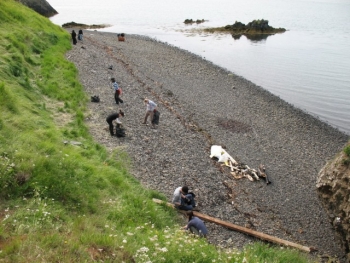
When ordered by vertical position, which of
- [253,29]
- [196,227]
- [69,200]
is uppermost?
[253,29]

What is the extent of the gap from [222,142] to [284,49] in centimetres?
5216

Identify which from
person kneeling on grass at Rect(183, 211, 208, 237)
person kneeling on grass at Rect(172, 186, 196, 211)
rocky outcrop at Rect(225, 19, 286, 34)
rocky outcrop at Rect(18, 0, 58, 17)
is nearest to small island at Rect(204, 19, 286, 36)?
rocky outcrop at Rect(225, 19, 286, 34)

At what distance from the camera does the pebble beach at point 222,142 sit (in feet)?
56.1

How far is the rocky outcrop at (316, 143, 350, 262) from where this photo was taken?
15.3 metres

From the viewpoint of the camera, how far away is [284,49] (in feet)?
232

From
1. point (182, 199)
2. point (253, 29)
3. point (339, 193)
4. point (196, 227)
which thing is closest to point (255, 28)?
point (253, 29)

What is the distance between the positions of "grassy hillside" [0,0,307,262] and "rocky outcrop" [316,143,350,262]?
3.82 metres

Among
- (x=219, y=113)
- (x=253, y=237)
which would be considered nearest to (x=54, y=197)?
(x=253, y=237)

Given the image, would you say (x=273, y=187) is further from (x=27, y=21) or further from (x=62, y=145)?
(x=27, y=21)

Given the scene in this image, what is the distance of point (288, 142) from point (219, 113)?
7291 millimetres

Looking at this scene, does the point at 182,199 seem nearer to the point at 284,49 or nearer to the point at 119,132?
the point at 119,132

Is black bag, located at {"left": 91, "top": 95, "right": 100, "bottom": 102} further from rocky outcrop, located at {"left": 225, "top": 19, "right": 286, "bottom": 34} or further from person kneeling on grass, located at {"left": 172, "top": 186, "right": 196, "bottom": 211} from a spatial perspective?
rocky outcrop, located at {"left": 225, "top": 19, "right": 286, "bottom": 34}

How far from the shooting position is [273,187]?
68.6 feet

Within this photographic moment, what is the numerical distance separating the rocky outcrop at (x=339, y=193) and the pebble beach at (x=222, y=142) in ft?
4.64
